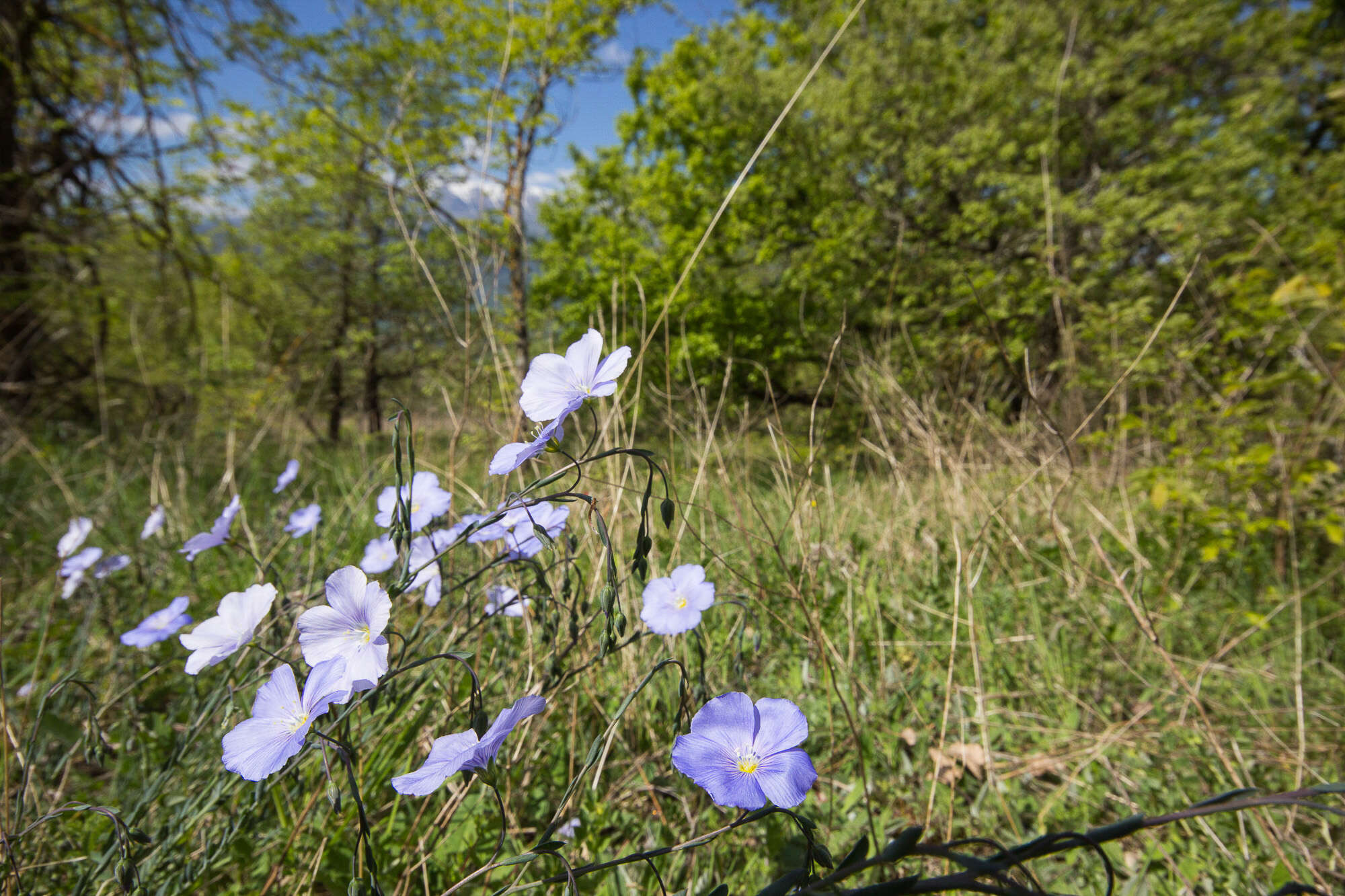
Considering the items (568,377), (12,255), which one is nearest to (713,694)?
(568,377)

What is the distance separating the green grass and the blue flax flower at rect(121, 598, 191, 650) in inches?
3.5

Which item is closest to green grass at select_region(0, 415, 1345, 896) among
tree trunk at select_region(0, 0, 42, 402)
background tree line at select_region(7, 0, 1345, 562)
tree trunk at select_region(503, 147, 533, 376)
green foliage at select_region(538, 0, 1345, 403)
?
tree trunk at select_region(503, 147, 533, 376)

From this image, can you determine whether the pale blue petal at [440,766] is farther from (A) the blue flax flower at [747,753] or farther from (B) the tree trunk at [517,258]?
(B) the tree trunk at [517,258]

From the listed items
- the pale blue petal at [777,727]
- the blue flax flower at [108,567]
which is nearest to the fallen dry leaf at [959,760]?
the pale blue petal at [777,727]

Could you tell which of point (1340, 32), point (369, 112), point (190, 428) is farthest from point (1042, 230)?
point (190, 428)

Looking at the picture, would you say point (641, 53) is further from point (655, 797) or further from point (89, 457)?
point (655, 797)

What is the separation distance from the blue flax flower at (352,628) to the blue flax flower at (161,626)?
595 millimetres

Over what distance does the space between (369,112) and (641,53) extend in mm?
3904

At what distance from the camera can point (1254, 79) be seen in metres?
8.54

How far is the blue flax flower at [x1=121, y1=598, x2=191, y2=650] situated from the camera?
945 millimetres

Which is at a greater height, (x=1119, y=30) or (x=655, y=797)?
(x=1119, y=30)

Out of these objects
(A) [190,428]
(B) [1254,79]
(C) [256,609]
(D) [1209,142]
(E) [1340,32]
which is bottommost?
(A) [190,428]

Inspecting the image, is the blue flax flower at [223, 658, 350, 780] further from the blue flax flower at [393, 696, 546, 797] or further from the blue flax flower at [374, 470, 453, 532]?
the blue flax flower at [374, 470, 453, 532]

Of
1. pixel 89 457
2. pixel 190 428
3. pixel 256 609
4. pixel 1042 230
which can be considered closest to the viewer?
pixel 256 609
